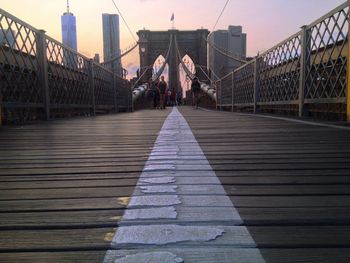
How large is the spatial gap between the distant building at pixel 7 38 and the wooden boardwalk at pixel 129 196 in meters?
2.85

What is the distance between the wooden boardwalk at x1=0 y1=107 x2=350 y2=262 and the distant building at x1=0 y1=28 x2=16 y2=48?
285 centimetres

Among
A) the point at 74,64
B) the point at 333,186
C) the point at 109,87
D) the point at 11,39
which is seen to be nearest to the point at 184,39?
the point at 109,87

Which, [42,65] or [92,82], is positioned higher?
[42,65]

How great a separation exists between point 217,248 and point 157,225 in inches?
9.3

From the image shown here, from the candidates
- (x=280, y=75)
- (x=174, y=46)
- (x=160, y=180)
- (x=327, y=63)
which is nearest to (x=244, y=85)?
(x=280, y=75)

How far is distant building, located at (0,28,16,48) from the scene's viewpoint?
17.7ft

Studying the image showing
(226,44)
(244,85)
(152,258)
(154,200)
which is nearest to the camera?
(152,258)

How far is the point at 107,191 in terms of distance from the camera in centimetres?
173

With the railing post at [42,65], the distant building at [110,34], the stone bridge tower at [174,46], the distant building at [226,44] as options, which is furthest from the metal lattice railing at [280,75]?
the stone bridge tower at [174,46]

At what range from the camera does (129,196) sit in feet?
5.35

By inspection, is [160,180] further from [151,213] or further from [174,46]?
[174,46]

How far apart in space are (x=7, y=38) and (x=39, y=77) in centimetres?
125

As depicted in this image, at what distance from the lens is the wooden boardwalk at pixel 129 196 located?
1128 millimetres

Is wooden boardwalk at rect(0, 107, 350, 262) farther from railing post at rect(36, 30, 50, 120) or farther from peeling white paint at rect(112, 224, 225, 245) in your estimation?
railing post at rect(36, 30, 50, 120)
